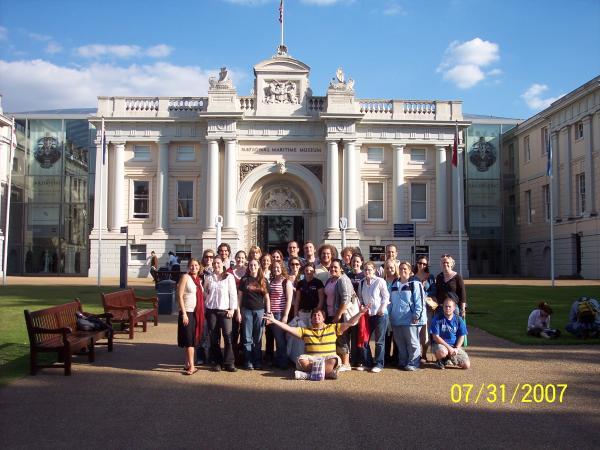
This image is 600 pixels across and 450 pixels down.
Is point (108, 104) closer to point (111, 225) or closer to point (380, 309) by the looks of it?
point (111, 225)

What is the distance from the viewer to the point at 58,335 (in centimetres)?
1027

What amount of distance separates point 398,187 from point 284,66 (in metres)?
10.4

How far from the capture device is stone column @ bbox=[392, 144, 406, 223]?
124ft

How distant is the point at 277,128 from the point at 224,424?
31.9 meters

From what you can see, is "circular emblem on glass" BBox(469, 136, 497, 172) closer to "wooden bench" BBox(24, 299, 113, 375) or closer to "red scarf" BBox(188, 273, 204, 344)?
"wooden bench" BBox(24, 299, 113, 375)

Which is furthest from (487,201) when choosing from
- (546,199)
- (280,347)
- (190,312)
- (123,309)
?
(190,312)

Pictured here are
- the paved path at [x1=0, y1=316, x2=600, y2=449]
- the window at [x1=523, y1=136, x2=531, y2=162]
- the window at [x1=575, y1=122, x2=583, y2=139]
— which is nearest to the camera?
the paved path at [x1=0, y1=316, x2=600, y2=449]

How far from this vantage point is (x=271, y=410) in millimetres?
7039

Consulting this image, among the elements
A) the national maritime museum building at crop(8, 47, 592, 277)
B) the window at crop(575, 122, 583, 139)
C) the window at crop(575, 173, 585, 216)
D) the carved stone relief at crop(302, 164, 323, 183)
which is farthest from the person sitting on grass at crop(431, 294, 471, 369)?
the window at crop(575, 122, 583, 139)

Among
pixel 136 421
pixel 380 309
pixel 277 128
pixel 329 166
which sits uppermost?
pixel 277 128

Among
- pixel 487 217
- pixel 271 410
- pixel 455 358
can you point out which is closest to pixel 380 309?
pixel 455 358

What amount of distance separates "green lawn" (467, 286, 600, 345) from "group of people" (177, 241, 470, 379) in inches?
129

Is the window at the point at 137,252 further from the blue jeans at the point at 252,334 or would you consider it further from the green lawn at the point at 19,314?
the blue jeans at the point at 252,334

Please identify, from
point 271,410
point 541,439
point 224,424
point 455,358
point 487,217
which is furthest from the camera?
point 487,217
